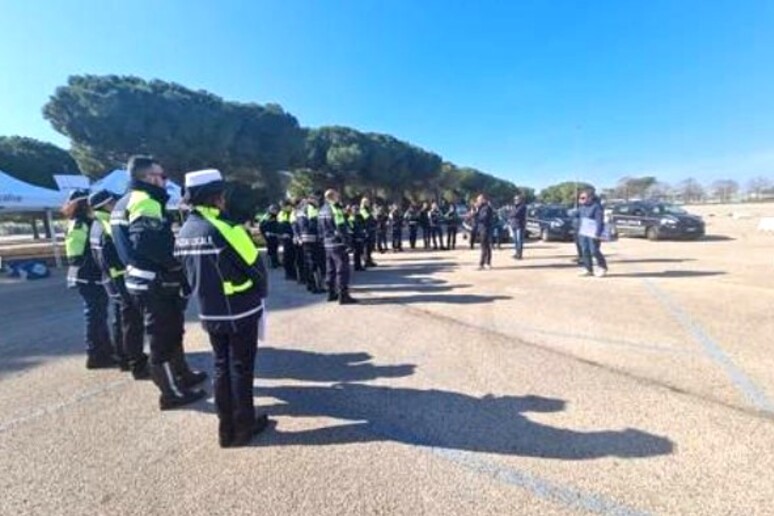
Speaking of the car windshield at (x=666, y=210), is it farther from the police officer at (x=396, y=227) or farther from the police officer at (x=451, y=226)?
the police officer at (x=396, y=227)

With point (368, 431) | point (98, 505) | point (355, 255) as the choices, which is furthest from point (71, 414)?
point (355, 255)

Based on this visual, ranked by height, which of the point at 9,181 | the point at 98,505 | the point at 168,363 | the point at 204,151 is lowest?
the point at 98,505

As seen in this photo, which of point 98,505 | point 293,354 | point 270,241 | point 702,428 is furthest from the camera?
point 270,241

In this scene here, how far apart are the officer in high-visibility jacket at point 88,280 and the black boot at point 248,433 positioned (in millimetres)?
2642

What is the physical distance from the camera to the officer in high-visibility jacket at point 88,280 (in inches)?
205

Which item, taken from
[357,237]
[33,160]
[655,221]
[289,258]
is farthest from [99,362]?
[33,160]

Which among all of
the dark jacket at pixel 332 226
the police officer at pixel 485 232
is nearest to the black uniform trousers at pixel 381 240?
the police officer at pixel 485 232

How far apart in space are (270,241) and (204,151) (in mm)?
20513

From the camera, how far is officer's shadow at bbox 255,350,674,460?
10.8ft

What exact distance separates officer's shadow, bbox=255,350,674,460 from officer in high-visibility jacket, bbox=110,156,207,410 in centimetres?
89

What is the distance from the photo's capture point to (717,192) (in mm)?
89250

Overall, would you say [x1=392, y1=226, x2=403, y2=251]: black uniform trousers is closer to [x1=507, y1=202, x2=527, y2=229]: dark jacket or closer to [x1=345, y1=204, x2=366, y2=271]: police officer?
[x1=345, y1=204, x2=366, y2=271]: police officer

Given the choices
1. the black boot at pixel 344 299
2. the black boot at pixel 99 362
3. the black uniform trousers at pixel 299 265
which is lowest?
the black boot at pixel 99 362

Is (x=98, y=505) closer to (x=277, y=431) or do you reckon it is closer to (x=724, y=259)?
(x=277, y=431)
